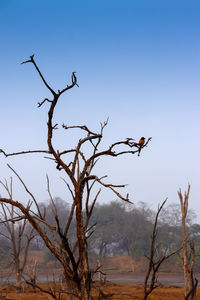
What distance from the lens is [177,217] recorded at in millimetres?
50906

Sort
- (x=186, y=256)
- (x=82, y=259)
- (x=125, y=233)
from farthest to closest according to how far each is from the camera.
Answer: (x=125, y=233), (x=186, y=256), (x=82, y=259)

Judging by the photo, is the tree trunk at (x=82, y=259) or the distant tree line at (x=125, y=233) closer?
the tree trunk at (x=82, y=259)

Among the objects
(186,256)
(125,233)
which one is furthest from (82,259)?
(125,233)

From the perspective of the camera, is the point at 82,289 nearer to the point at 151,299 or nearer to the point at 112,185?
the point at 112,185

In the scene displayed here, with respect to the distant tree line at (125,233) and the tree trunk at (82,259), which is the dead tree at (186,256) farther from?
the distant tree line at (125,233)

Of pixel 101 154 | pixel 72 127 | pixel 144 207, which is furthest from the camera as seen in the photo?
pixel 144 207

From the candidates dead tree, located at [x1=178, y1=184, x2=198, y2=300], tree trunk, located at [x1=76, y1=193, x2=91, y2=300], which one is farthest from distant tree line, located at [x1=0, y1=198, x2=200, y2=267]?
tree trunk, located at [x1=76, y1=193, x2=91, y2=300]

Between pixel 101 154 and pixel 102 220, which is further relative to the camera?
pixel 102 220

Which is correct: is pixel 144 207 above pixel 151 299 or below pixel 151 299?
above

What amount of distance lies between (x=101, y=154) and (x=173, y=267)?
30.9m

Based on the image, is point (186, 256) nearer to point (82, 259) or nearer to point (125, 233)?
point (82, 259)

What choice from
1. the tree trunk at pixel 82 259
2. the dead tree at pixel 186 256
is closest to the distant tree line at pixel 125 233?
the dead tree at pixel 186 256

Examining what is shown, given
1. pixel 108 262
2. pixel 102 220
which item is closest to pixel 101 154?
pixel 108 262

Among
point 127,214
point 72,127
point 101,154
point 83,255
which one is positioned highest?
point 127,214
